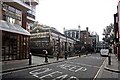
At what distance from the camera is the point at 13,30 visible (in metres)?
27.0

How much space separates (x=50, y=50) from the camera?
4838cm

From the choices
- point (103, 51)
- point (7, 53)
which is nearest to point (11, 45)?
point (7, 53)

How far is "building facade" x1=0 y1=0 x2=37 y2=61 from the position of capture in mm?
26766

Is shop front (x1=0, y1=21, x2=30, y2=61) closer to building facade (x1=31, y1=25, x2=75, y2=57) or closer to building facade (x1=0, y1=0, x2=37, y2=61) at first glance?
building facade (x1=0, y1=0, x2=37, y2=61)

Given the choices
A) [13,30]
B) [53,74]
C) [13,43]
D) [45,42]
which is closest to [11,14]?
[13,30]

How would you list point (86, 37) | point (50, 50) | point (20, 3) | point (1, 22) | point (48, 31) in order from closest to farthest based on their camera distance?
point (1, 22), point (20, 3), point (50, 50), point (48, 31), point (86, 37)

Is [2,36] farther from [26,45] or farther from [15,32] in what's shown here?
[26,45]

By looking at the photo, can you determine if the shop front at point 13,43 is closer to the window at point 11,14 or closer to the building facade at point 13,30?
the building facade at point 13,30

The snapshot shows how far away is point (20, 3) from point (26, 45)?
6.72 meters

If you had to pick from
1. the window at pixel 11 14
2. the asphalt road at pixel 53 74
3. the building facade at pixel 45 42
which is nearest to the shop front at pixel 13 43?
the window at pixel 11 14

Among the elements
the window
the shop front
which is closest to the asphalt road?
the shop front

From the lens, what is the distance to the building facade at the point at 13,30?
2677 cm

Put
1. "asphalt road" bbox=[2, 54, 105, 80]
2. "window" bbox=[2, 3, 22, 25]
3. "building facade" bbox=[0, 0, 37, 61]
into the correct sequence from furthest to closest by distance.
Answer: "window" bbox=[2, 3, 22, 25], "building facade" bbox=[0, 0, 37, 61], "asphalt road" bbox=[2, 54, 105, 80]

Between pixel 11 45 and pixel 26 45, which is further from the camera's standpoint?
pixel 26 45
